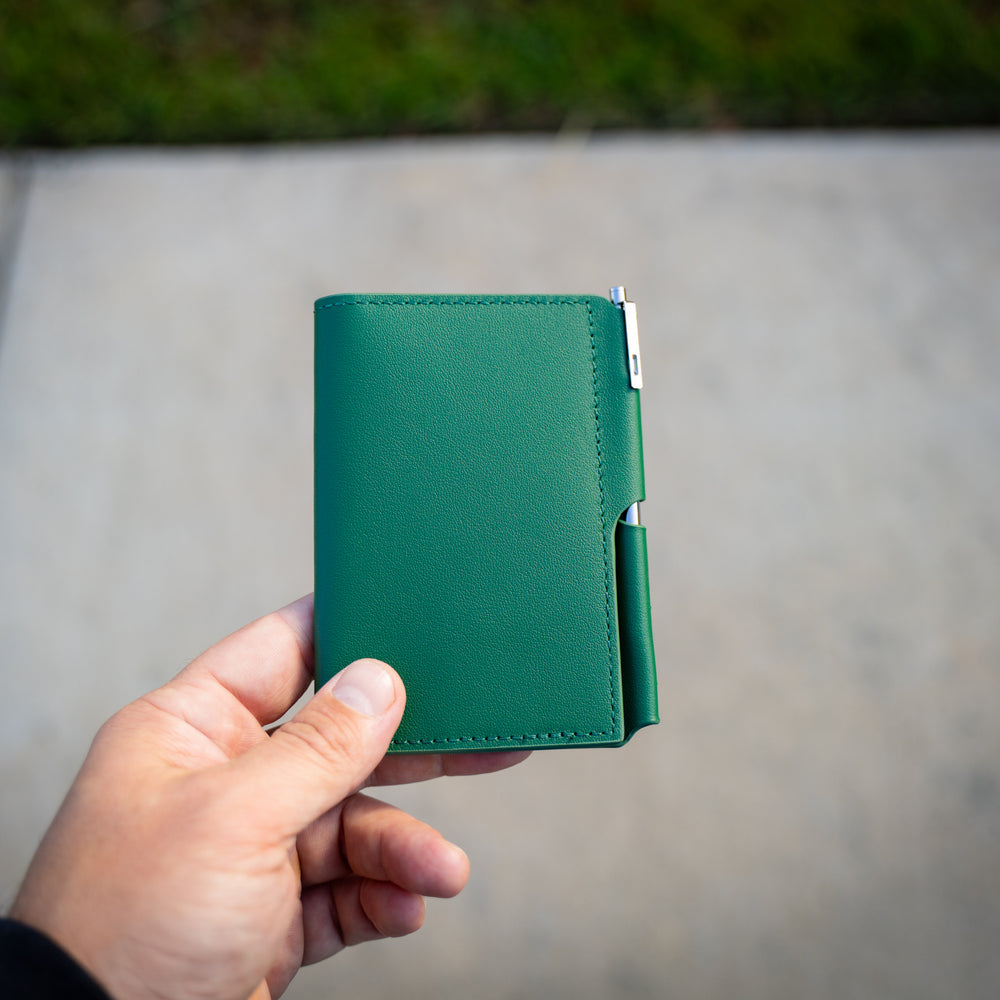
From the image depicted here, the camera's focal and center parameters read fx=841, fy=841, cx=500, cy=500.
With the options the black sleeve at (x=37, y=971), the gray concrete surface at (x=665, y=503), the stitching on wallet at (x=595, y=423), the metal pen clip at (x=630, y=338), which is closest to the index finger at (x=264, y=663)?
the stitching on wallet at (x=595, y=423)

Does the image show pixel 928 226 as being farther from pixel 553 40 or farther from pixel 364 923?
pixel 364 923

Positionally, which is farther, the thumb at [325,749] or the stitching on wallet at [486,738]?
the stitching on wallet at [486,738]

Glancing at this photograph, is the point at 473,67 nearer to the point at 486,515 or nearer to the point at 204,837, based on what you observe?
the point at 486,515

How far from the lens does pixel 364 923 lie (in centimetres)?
114

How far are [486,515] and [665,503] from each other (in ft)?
3.27

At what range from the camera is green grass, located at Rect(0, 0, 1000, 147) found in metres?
2.21

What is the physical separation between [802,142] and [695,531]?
115 cm

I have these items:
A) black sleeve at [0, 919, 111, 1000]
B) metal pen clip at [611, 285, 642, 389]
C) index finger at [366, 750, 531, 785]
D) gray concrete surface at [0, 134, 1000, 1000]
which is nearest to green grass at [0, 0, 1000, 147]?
gray concrete surface at [0, 134, 1000, 1000]

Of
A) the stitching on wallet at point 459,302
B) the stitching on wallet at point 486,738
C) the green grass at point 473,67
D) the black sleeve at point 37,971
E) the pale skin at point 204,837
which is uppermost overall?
the green grass at point 473,67

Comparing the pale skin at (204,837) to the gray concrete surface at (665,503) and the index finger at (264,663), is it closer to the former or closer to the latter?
the index finger at (264,663)

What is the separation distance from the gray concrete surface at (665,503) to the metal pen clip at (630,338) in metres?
0.92

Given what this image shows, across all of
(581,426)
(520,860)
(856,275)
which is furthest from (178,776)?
(856,275)

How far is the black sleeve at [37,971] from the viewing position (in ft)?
2.49

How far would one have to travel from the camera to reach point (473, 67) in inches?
89.4
